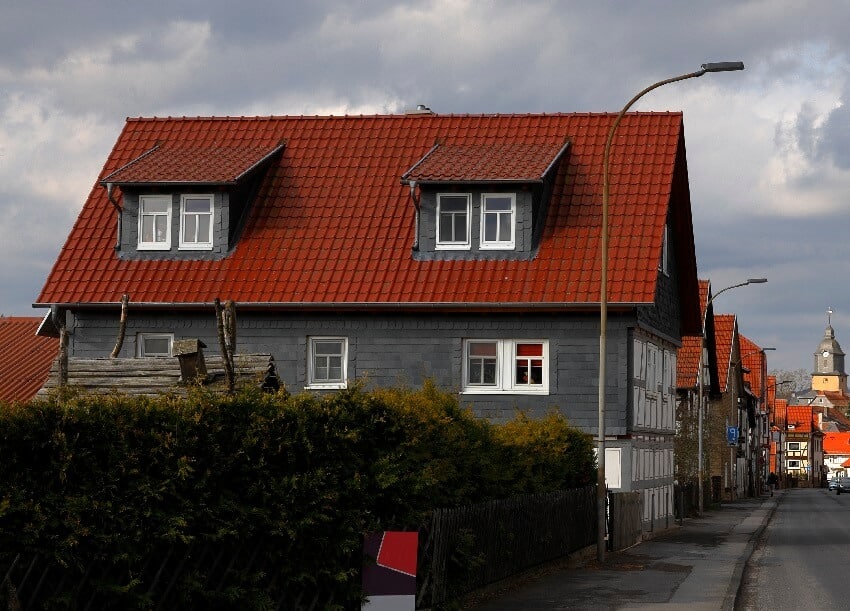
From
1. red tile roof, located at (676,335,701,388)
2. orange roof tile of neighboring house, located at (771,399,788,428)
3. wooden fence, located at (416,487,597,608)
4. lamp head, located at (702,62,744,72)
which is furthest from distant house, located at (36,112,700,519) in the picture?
orange roof tile of neighboring house, located at (771,399,788,428)

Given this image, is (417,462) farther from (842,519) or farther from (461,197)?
(842,519)

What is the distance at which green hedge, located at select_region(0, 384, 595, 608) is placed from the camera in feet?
41.2

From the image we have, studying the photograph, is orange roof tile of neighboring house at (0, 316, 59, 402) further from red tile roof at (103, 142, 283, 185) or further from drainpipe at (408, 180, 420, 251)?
drainpipe at (408, 180, 420, 251)

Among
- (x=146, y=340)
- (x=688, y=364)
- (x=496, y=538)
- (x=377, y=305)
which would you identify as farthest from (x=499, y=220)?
(x=688, y=364)

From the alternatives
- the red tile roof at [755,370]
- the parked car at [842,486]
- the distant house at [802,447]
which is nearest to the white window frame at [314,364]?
the red tile roof at [755,370]

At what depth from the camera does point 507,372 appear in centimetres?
3173

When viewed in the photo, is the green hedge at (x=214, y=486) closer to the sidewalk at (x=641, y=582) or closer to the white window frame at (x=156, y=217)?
the sidewalk at (x=641, y=582)

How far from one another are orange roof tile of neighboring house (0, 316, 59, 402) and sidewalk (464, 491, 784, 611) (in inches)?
868

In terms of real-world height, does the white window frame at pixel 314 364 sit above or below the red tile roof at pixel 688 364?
below

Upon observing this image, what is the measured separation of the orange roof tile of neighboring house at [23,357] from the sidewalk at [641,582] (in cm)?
2204

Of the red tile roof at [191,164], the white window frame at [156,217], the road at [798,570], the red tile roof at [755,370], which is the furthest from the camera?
the red tile roof at [755,370]

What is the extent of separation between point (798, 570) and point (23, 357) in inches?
1232

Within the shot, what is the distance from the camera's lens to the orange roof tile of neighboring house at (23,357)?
46.1m

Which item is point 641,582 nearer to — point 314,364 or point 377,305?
point 377,305
